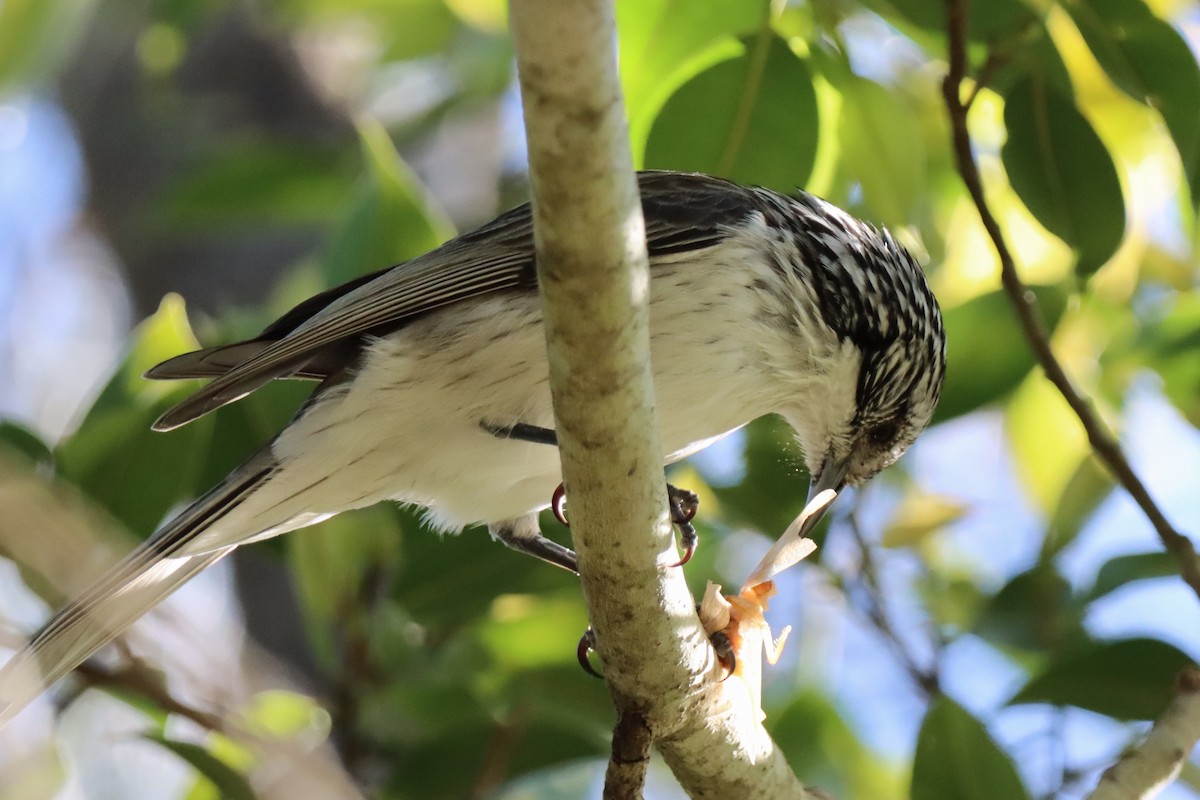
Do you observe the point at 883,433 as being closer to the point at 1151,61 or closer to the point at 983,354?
the point at 983,354

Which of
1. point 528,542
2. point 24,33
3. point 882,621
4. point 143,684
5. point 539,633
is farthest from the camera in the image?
point 24,33

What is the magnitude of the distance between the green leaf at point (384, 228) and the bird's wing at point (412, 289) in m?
0.44

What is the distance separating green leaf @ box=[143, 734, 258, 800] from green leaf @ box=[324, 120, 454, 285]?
1.34 meters

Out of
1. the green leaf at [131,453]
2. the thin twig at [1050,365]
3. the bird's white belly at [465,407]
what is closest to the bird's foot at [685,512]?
the bird's white belly at [465,407]

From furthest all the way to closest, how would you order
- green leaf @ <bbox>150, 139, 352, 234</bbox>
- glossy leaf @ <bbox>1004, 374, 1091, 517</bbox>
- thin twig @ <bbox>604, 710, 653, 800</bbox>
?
1. green leaf @ <bbox>150, 139, 352, 234</bbox>
2. glossy leaf @ <bbox>1004, 374, 1091, 517</bbox>
3. thin twig @ <bbox>604, 710, 653, 800</bbox>

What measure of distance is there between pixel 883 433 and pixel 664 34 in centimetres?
119

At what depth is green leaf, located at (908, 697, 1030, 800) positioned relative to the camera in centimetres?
286

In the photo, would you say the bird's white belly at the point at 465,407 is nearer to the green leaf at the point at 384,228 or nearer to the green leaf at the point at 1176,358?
the green leaf at the point at 384,228

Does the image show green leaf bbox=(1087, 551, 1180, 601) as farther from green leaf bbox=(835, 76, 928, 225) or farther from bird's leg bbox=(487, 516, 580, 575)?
bird's leg bbox=(487, 516, 580, 575)

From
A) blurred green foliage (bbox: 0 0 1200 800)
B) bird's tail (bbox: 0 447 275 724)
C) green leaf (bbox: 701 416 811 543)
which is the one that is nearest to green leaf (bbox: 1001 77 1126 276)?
blurred green foliage (bbox: 0 0 1200 800)

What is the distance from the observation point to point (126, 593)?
2.96m

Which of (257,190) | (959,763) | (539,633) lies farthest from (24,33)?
(959,763)

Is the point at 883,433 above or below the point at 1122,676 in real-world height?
above

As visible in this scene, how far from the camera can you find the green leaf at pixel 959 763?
9.37ft
